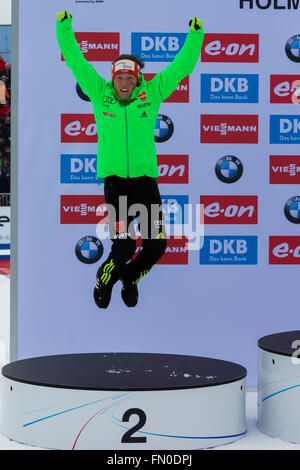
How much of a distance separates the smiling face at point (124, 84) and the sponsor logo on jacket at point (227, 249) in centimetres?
129

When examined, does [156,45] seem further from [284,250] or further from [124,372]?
[124,372]

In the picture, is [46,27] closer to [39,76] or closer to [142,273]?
[39,76]

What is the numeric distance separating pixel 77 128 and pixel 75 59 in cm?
79

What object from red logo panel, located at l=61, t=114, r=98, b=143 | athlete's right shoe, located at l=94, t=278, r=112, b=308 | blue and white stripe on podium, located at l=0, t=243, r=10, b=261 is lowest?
blue and white stripe on podium, located at l=0, t=243, r=10, b=261

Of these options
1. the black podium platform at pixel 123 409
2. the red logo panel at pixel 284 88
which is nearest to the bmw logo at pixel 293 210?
the red logo panel at pixel 284 88

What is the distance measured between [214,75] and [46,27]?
119cm

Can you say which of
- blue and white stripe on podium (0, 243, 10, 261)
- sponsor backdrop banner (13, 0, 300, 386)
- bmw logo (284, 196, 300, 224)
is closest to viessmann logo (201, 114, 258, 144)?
sponsor backdrop banner (13, 0, 300, 386)

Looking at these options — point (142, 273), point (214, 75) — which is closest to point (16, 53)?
point (214, 75)

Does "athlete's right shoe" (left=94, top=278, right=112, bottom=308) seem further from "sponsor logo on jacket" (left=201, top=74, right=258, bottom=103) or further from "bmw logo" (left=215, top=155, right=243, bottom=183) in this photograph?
"sponsor logo on jacket" (left=201, top=74, right=258, bottom=103)

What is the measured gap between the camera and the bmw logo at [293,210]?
545cm

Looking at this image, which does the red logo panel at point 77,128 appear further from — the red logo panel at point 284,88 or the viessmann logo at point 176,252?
the red logo panel at point 284,88

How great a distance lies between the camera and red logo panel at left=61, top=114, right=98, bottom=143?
5.34 metres

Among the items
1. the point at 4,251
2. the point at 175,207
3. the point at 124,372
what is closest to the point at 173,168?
the point at 175,207

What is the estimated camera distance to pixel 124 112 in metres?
4.59
